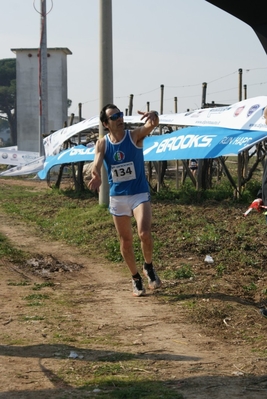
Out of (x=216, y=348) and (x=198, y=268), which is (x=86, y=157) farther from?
(x=216, y=348)

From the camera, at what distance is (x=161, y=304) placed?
728cm

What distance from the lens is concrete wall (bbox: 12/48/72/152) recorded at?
45.6 m

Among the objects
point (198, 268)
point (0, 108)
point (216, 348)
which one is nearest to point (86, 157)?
point (198, 268)

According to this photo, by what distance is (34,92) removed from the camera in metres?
48.1

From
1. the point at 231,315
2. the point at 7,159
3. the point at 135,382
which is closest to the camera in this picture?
the point at 135,382

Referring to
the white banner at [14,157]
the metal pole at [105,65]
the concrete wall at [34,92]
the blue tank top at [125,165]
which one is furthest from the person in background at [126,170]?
the concrete wall at [34,92]

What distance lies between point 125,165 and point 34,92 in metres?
41.6

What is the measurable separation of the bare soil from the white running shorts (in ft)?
3.07

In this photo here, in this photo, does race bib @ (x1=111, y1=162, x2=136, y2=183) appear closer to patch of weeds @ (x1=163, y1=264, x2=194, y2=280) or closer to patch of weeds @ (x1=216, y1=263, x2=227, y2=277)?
patch of weeds @ (x1=163, y1=264, x2=194, y2=280)

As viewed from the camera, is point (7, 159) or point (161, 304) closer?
point (161, 304)

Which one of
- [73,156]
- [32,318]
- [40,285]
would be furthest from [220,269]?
[73,156]

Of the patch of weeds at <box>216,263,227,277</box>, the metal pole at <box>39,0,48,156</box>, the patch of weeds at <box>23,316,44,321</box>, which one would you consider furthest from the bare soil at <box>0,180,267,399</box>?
the metal pole at <box>39,0,48,156</box>

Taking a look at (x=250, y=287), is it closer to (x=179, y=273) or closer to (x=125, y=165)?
(x=179, y=273)

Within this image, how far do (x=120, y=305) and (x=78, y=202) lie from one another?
1096 cm
